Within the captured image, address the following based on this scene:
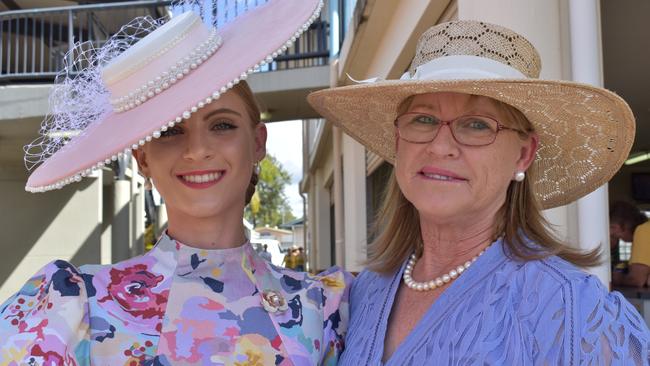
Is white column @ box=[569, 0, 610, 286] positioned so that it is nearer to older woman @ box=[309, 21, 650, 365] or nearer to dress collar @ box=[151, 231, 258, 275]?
older woman @ box=[309, 21, 650, 365]

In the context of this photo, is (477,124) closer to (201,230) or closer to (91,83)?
(201,230)

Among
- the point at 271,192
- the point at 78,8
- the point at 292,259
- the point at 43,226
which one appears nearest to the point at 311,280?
the point at 78,8

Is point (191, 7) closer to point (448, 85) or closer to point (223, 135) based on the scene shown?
point (223, 135)

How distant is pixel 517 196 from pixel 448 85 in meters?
0.36

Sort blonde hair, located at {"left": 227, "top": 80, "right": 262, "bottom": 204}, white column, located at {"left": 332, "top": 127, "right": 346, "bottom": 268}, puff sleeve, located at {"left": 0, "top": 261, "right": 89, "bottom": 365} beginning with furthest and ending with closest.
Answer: white column, located at {"left": 332, "top": 127, "right": 346, "bottom": 268} < blonde hair, located at {"left": 227, "top": 80, "right": 262, "bottom": 204} < puff sleeve, located at {"left": 0, "top": 261, "right": 89, "bottom": 365}

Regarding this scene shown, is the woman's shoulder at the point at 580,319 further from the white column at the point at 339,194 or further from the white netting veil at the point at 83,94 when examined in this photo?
the white column at the point at 339,194

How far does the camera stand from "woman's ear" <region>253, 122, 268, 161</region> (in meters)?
1.94

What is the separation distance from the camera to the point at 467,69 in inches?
61.2

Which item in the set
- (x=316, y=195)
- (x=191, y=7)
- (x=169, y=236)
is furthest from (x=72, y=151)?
(x=316, y=195)

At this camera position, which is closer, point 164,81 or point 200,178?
point 164,81

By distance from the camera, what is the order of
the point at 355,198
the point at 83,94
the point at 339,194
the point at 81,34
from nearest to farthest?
the point at 83,94 → the point at 355,198 → the point at 81,34 → the point at 339,194

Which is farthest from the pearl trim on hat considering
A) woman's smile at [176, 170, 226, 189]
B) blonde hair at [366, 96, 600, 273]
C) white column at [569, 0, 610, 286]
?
white column at [569, 0, 610, 286]

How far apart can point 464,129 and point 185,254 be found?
789mm

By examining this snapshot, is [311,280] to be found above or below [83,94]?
below
